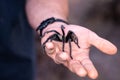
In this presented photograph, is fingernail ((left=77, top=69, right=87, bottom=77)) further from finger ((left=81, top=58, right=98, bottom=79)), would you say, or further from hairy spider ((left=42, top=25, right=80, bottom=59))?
hairy spider ((left=42, top=25, right=80, bottom=59))

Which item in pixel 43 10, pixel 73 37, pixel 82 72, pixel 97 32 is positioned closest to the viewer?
pixel 82 72

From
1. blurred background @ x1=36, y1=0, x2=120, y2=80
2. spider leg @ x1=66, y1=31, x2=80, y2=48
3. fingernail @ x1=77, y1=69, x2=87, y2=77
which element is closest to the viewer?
fingernail @ x1=77, y1=69, x2=87, y2=77

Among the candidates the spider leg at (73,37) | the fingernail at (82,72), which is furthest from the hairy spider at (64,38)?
the fingernail at (82,72)

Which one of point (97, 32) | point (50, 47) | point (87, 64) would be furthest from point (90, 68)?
point (97, 32)

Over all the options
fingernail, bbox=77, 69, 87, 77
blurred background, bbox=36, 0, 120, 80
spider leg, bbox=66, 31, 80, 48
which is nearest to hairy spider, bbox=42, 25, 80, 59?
spider leg, bbox=66, 31, 80, 48

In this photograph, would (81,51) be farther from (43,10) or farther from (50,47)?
(43,10)

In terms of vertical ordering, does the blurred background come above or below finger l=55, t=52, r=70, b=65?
above
